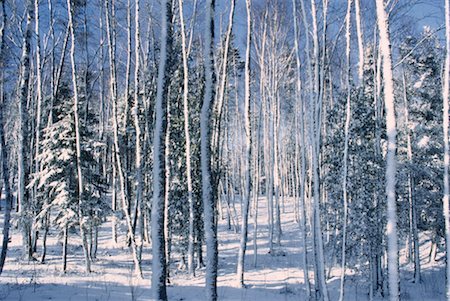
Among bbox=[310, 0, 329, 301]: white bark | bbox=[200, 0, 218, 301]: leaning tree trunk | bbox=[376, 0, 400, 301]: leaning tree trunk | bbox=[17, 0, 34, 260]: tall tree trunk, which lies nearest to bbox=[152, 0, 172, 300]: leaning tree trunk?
bbox=[200, 0, 218, 301]: leaning tree trunk

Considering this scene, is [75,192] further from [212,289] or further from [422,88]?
[422,88]

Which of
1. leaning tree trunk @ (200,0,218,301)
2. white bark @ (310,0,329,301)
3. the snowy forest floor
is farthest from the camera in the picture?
white bark @ (310,0,329,301)

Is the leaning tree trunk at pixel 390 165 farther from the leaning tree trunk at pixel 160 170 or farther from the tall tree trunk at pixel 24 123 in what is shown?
the tall tree trunk at pixel 24 123

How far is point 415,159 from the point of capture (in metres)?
20.0

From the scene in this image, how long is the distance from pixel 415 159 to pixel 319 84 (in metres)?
12.6

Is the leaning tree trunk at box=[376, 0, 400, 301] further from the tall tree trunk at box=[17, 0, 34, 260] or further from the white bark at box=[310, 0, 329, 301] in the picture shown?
the tall tree trunk at box=[17, 0, 34, 260]

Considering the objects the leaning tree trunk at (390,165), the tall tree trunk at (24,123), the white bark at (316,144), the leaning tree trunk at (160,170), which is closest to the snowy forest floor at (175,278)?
the tall tree trunk at (24,123)

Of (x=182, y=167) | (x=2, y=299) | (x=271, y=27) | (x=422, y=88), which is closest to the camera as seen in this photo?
(x=2, y=299)

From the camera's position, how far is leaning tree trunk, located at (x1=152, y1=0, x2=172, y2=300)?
620 centimetres

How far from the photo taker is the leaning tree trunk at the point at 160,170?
20.4 feet

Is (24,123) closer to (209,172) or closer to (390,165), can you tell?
(209,172)

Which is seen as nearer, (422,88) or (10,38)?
(10,38)

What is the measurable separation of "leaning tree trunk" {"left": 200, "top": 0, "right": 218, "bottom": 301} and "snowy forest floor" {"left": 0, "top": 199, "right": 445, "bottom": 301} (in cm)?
276

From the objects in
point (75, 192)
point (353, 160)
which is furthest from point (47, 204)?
point (353, 160)
